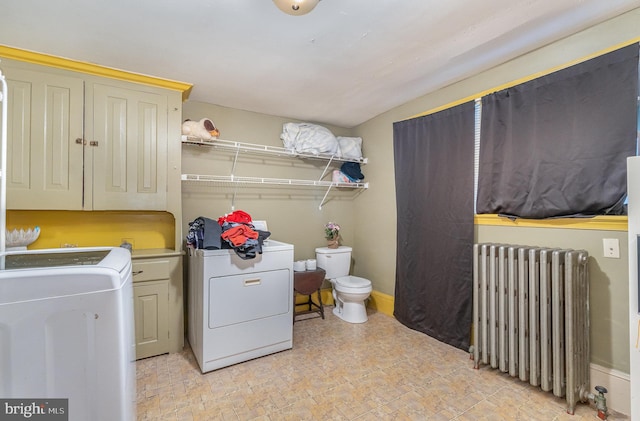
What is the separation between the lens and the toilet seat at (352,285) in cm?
293

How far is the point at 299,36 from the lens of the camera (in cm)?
183

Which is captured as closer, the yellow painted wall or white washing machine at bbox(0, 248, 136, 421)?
white washing machine at bbox(0, 248, 136, 421)

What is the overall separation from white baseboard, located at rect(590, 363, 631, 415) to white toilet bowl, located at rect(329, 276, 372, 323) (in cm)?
171

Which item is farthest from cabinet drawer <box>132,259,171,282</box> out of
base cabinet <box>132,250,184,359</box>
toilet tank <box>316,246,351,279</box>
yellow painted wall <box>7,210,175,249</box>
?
toilet tank <box>316,246,351,279</box>

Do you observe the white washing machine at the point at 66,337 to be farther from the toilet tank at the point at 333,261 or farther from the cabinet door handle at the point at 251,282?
the toilet tank at the point at 333,261

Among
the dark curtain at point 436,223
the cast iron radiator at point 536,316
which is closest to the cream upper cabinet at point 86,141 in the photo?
the dark curtain at point 436,223

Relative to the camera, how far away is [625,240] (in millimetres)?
1656

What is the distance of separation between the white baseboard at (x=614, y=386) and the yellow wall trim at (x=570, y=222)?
844mm

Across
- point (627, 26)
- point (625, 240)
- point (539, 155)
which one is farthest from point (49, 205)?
point (627, 26)

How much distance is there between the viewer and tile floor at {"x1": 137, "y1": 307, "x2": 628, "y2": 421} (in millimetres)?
1682

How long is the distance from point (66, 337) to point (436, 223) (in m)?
2.57

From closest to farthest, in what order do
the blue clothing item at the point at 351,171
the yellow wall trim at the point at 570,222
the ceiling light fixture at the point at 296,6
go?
the ceiling light fixture at the point at 296,6 → the yellow wall trim at the point at 570,222 → the blue clothing item at the point at 351,171

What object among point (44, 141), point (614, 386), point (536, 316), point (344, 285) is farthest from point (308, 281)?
point (44, 141)

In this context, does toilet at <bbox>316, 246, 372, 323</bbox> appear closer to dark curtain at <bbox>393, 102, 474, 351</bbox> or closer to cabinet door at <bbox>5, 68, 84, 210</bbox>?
dark curtain at <bbox>393, 102, 474, 351</bbox>
